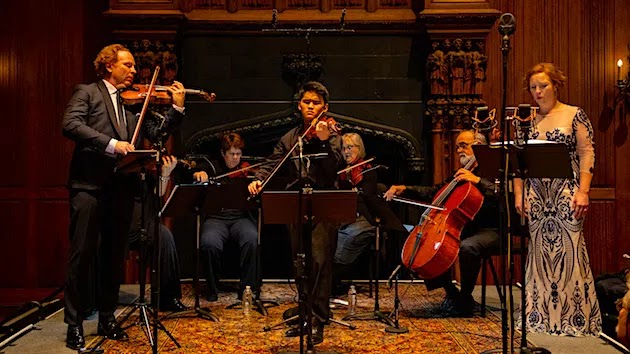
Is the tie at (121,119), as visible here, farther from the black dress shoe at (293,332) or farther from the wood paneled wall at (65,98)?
the wood paneled wall at (65,98)

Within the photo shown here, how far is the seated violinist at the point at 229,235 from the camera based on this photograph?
658cm

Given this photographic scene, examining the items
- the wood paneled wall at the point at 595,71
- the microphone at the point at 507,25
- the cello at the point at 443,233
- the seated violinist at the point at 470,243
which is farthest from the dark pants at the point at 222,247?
the microphone at the point at 507,25

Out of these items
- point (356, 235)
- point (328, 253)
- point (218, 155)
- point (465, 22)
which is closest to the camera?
point (328, 253)

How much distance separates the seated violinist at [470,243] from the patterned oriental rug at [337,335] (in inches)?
6.1

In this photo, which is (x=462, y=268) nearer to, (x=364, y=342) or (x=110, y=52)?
(x=364, y=342)

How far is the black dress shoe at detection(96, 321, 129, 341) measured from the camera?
199 inches

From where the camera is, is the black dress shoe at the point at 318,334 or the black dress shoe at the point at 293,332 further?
the black dress shoe at the point at 293,332

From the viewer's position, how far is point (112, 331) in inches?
199

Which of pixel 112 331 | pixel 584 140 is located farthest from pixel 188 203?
pixel 584 140

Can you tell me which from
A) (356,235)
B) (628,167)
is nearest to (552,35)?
(628,167)

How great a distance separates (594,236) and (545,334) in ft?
8.98

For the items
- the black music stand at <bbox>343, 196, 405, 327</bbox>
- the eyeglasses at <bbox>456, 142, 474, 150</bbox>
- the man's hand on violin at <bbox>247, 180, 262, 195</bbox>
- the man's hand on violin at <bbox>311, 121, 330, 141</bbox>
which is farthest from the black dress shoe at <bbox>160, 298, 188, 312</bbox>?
the eyeglasses at <bbox>456, 142, 474, 150</bbox>

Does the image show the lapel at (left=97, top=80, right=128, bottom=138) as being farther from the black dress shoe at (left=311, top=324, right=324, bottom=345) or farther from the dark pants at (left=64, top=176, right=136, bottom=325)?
the black dress shoe at (left=311, top=324, right=324, bottom=345)

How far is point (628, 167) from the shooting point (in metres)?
7.48
